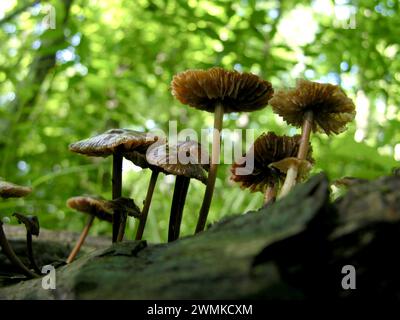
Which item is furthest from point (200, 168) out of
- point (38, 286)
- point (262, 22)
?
point (262, 22)

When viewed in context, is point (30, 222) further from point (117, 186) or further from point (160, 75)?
point (160, 75)

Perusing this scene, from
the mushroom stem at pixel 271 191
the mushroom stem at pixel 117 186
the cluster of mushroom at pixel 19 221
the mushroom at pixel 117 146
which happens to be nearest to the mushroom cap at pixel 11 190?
the cluster of mushroom at pixel 19 221

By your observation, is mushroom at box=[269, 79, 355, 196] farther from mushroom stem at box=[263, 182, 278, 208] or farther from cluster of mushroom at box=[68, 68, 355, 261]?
mushroom stem at box=[263, 182, 278, 208]

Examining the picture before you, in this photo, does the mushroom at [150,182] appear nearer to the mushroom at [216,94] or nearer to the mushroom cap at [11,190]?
the mushroom at [216,94]

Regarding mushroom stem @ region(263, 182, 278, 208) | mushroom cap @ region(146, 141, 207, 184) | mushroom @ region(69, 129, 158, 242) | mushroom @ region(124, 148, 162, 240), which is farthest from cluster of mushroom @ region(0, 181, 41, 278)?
mushroom stem @ region(263, 182, 278, 208)

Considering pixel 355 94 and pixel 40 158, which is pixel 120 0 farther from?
pixel 355 94

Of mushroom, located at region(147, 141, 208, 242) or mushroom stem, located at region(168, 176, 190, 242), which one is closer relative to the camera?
mushroom, located at region(147, 141, 208, 242)

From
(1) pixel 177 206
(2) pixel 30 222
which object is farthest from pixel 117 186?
(2) pixel 30 222
